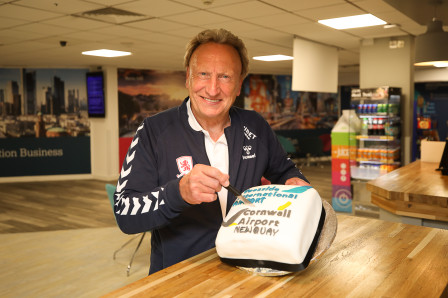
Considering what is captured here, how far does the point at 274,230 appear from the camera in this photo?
111 cm

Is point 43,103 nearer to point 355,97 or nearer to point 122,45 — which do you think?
point 122,45

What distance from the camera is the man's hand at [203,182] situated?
3.84 ft

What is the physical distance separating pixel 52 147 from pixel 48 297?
717 centimetres

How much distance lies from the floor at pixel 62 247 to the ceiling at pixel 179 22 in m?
2.65

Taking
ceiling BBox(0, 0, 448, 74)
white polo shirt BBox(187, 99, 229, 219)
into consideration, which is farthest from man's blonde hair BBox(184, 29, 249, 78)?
ceiling BBox(0, 0, 448, 74)

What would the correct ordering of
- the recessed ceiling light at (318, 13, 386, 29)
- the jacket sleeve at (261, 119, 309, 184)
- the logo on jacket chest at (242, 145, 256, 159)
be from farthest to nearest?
the recessed ceiling light at (318, 13, 386, 29)
the jacket sleeve at (261, 119, 309, 184)
the logo on jacket chest at (242, 145, 256, 159)

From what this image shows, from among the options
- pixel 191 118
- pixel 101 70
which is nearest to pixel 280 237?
pixel 191 118

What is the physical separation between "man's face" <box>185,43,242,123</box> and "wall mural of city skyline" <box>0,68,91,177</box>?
9.32 m

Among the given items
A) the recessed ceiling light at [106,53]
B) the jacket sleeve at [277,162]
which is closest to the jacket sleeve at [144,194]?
the jacket sleeve at [277,162]

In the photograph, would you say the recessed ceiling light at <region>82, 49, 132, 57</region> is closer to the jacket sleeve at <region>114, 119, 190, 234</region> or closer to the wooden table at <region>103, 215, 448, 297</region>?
the jacket sleeve at <region>114, 119, 190, 234</region>

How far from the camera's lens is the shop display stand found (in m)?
5.98

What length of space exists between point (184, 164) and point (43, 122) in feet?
31.4

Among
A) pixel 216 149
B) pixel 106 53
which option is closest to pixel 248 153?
pixel 216 149

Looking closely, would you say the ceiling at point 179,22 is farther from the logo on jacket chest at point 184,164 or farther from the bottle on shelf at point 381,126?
the logo on jacket chest at point 184,164
